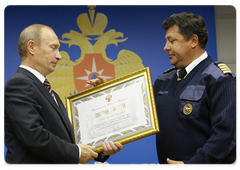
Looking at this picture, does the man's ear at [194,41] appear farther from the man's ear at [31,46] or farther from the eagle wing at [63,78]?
the eagle wing at [63,78]

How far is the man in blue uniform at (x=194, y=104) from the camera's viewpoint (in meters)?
1.89

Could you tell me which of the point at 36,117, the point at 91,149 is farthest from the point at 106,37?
the point at 36,117

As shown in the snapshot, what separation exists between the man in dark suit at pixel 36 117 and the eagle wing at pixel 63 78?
1729 millimetres

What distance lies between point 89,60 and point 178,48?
1.72 meters

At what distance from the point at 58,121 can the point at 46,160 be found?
231 mm

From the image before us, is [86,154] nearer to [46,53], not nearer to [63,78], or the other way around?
[46,53]

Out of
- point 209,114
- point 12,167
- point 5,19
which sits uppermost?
point 5,19

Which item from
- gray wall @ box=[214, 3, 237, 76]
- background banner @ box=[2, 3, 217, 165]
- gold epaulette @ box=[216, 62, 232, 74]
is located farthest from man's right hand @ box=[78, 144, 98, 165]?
gray wall @ box=[214, 3, 237, 76]

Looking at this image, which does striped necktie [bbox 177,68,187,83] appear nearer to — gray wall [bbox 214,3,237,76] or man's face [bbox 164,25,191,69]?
man's face [bbox 164,25,191,69]

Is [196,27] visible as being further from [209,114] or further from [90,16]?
[90,16]

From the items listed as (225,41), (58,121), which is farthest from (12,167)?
(225,41)

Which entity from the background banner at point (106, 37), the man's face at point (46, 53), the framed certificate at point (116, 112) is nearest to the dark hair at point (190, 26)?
the framed certificate at point (116, 112)

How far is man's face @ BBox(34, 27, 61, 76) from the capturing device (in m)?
1.95

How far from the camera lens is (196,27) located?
88.0 inches
